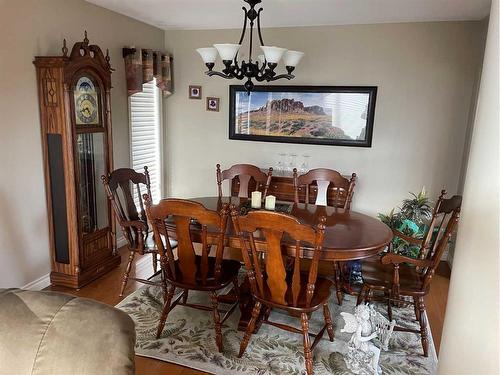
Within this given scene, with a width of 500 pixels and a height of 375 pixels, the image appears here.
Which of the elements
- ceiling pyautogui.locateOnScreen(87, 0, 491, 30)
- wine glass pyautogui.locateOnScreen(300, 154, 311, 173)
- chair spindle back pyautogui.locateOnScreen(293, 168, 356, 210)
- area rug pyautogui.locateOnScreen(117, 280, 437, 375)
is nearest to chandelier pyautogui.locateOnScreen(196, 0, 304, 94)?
ceiling pyautogui.locateOnScreen(87, 0, 491, 30)

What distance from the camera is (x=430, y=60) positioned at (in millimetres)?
3678

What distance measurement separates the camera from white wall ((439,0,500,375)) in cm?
103

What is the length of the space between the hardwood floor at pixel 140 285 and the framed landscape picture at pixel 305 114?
5.14ft

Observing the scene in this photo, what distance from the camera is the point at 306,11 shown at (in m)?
3.39

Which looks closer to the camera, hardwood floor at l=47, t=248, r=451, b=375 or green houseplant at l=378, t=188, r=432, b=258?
hardwood floor at l=47, t=248, r=451, b=375

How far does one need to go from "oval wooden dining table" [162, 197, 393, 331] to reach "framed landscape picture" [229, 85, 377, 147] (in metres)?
1.32

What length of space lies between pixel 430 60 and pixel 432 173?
113cm

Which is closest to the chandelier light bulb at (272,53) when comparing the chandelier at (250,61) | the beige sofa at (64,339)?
the chandelier at (250,61)

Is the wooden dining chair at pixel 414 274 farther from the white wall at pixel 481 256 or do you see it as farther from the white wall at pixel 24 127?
the white wall at pixel 24 127

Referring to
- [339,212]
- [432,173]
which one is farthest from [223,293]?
[432,173]

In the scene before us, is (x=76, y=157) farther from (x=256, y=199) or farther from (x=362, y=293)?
(x=362, y=293)

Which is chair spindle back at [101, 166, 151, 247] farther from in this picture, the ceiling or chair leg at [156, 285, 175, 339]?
the ceiling

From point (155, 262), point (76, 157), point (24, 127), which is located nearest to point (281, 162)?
point (155, 262)

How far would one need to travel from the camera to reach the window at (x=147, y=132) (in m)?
4.15
